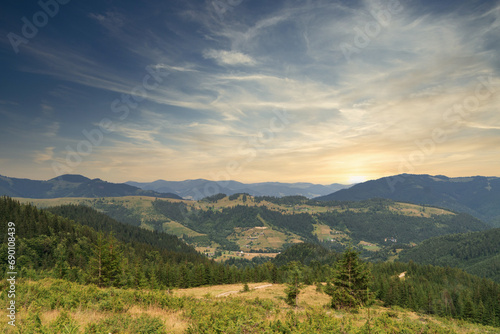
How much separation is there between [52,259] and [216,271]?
69834 millimetres

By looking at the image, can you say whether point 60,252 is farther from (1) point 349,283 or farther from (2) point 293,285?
(1) point 349,283

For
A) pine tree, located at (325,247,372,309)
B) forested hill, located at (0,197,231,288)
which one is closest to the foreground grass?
pine tree, located at (325,247,372,309)

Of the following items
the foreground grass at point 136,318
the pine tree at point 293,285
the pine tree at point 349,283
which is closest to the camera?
the foreground grass at point 136,318

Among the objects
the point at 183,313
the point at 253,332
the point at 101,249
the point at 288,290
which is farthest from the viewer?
the point at 101,249

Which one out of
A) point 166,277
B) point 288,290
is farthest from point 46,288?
point 166,277

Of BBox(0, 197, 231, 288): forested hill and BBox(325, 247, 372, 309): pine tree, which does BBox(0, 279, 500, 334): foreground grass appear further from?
BBox(0, 197, 231, 288): forested hill

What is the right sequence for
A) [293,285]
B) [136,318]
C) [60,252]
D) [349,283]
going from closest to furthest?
[136,318]
[349,283]
[293,285]
[60,252]

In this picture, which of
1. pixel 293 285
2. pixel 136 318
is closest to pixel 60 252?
pixel 293 285

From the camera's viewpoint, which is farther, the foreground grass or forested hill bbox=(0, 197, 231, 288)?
forested hill bbox=(0, 197, 231, 288)

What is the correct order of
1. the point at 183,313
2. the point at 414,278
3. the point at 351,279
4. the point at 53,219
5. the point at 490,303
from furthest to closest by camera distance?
1. the point at 414,278
2. the point at 53,219
3. the point at 490,303
4. the point at 351,279
5. the point at 183,313

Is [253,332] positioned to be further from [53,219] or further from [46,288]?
[53,219]

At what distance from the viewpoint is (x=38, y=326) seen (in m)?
9.82

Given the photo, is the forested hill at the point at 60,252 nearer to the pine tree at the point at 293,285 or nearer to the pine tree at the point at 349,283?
the pine tree at the point at 293,285

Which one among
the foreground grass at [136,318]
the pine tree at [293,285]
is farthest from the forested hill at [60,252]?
the foreground grass at [136,318]
